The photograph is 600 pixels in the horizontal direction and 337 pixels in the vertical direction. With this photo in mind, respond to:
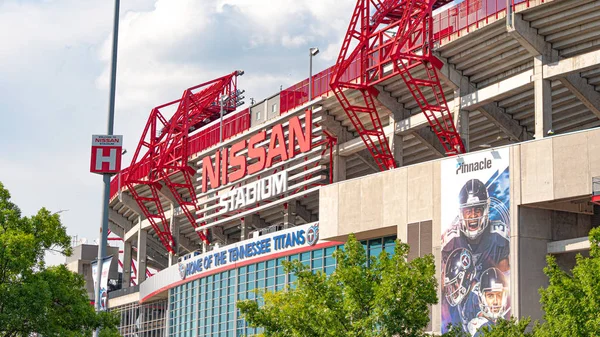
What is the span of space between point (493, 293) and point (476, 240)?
8.41 ft

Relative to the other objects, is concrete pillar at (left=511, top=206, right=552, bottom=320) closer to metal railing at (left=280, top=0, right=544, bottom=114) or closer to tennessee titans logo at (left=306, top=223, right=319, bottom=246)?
metal railing at (left=280, top=0, right=544, bottom=114)

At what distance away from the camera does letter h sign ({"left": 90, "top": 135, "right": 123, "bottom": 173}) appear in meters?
33.5

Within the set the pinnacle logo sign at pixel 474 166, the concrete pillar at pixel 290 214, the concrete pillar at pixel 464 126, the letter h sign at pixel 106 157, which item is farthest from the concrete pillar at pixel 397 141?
the letter h sign at pixel 106 157

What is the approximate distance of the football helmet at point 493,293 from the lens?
46438 millimetres

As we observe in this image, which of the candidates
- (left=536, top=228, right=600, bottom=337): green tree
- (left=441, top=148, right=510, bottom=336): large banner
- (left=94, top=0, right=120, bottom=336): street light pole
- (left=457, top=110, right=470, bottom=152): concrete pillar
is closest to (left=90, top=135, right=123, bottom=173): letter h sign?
(left=94, top=0, right=120, bottom=336): street light pole

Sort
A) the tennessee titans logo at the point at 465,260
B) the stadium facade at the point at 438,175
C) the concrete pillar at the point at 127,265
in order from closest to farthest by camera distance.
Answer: the stadium facade at the point at 438,175, the tennessee titans logo at the point at 465,260, the concrete pillar at the point at 127,265

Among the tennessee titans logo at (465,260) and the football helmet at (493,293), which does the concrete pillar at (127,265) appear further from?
the football helmet at (493,293)

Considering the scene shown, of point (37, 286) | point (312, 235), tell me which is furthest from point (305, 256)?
point (37, 286)

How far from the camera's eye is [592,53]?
164 ft

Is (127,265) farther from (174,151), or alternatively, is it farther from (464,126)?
(464,126)

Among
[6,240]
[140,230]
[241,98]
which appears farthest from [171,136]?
[6,240]

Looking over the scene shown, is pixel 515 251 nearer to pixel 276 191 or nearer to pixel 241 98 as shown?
pixel 276 191

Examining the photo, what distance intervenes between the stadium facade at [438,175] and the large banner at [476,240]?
62 millimetres

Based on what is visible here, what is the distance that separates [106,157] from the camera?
1323 inches
